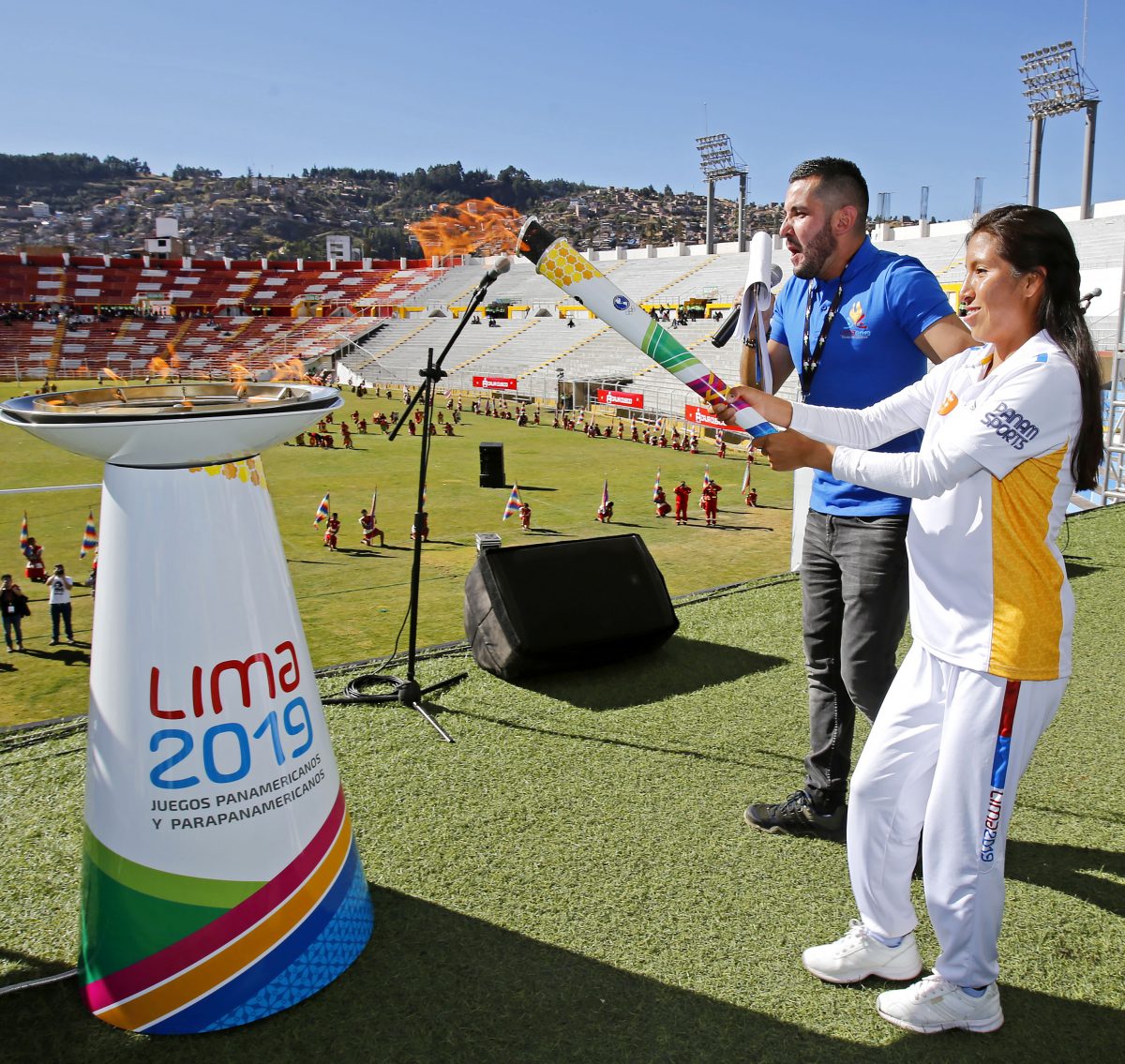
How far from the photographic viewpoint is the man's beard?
278cm

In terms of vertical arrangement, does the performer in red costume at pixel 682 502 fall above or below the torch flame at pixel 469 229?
below

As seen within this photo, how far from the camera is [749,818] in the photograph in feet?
10.9

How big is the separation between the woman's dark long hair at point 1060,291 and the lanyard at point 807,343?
803mm

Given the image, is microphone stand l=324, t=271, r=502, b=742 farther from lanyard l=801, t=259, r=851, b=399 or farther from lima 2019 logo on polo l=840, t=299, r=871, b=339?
lima 2019 logo on polo l=840, t=299, r=871, b=339

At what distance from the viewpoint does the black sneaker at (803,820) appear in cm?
323

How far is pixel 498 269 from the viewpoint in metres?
3.92

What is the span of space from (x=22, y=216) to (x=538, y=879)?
733ft

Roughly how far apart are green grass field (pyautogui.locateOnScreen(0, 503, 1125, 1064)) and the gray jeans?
363 millimetres

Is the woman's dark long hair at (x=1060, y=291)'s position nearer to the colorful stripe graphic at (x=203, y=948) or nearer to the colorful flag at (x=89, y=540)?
the colorful stripe graphic at (x=203, y=948)

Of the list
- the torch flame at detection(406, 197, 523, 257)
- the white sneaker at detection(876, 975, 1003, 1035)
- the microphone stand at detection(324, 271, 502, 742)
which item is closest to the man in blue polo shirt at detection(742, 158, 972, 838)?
the white sneaker at detection(876, 975, 1003, 1035)

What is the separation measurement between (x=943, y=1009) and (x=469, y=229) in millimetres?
3397

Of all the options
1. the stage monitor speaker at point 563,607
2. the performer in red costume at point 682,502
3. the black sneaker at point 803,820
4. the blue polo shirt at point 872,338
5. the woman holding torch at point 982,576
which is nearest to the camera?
the woman holding torch at point 982,576

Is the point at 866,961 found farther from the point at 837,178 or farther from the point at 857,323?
the point at 837,178

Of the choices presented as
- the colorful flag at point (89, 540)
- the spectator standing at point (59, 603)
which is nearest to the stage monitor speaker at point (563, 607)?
the spectator standing at point (59, 603)
